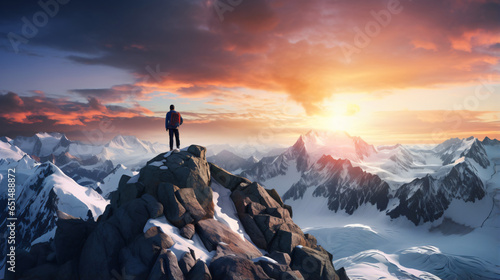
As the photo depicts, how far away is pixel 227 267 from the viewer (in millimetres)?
23891

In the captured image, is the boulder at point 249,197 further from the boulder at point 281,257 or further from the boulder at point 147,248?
the boulder at point 147,248

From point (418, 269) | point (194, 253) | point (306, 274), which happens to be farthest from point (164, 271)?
point (418, 269)

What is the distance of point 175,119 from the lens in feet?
119

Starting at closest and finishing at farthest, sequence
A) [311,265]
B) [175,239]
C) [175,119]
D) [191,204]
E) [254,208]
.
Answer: [175,239] < [311,265] < [191,204] < [254,208] < [175,119]

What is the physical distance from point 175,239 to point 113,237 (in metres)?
6.01

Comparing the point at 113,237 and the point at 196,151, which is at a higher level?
the point at 196,151

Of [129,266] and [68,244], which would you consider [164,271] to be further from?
[68,244]

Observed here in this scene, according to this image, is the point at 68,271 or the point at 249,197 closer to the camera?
the point at 68,271

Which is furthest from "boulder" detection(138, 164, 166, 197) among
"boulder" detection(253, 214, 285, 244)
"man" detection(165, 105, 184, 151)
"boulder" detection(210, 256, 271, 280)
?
"boulder" detection(253, 214, 285, 244)

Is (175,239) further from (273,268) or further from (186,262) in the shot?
(273,268)

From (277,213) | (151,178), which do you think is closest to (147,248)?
(151,178)

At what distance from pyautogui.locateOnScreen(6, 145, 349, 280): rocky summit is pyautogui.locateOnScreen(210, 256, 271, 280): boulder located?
0.08 metres

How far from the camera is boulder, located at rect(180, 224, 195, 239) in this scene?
27.3 metres

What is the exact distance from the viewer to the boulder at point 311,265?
96.0ft
